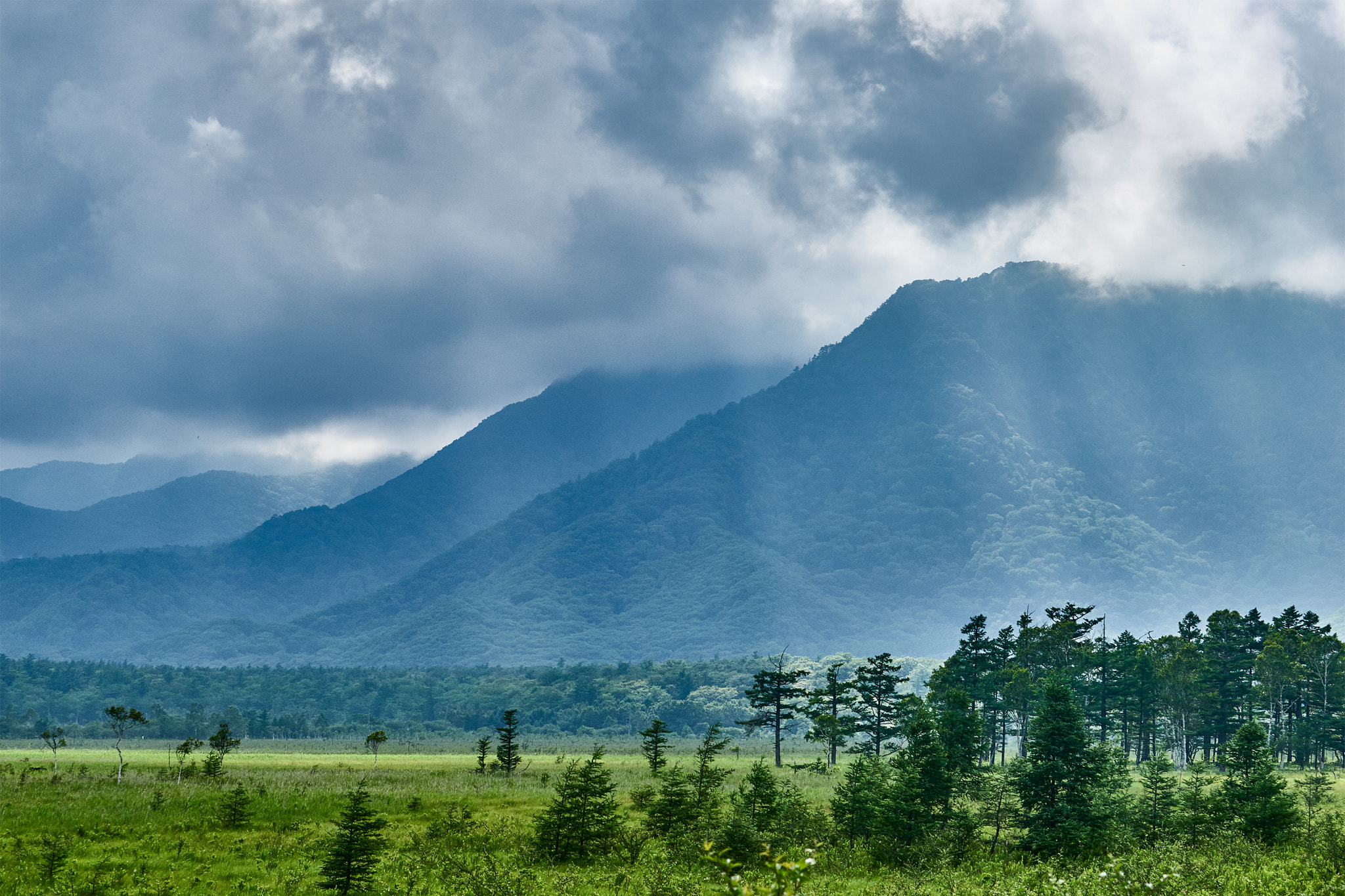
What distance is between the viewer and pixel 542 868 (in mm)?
33188

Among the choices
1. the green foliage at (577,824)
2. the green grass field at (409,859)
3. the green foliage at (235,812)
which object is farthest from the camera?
the green foliage at (235,812)

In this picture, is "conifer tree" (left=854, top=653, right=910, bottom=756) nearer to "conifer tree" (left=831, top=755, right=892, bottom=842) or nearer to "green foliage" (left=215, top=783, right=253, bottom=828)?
"conifer tree" (left=831, top=755, right=892, bottom=842)

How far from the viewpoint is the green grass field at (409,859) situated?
90.0 ft

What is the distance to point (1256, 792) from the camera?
34625 millimetres

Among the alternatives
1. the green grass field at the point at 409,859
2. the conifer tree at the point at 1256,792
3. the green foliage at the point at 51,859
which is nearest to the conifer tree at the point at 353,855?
the green grass field at the point at 409,859

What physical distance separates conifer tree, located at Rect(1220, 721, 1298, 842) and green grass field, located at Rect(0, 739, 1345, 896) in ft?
5.54

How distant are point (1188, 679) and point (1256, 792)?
48506mm

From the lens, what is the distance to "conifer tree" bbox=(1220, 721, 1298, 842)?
33844 mm

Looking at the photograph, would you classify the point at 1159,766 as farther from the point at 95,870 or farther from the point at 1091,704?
the point at 1091,704

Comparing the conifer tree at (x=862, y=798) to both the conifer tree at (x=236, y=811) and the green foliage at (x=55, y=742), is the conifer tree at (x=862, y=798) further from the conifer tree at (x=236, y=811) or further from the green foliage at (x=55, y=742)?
the green foliage at (x=55, y=742)

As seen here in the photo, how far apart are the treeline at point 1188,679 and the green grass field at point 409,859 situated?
39220mm

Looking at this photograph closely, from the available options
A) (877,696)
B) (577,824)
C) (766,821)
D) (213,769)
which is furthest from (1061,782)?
(877,696)

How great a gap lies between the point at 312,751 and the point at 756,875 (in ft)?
427

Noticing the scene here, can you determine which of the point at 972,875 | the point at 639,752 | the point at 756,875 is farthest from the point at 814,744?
the point at 756,875
